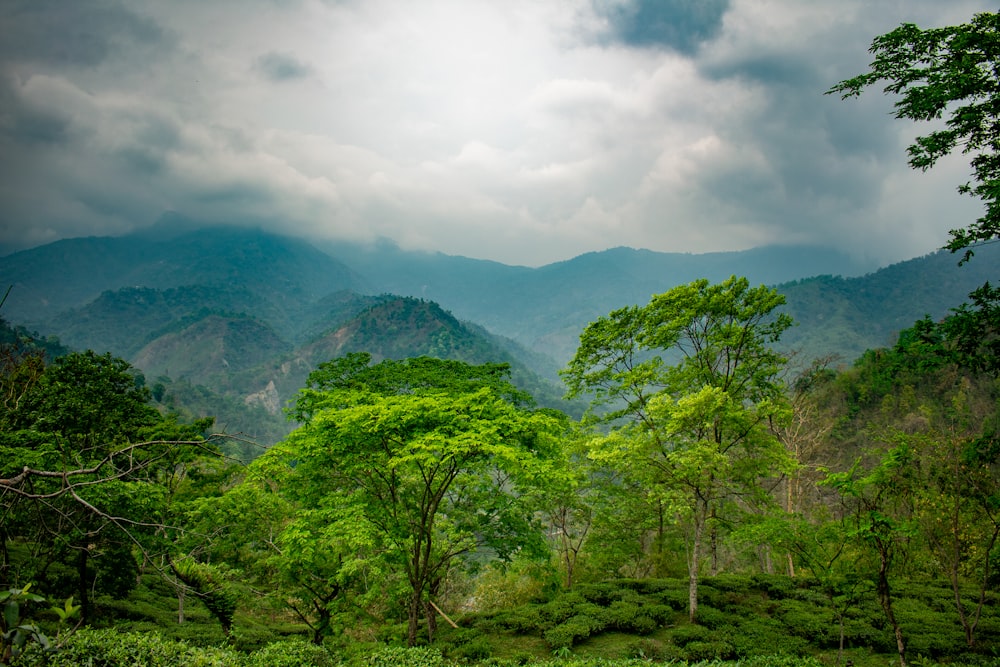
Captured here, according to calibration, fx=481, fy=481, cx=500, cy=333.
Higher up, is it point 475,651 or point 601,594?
point 475,651

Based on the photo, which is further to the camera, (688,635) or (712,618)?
(712,618)

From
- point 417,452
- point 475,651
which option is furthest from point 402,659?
point 475,651

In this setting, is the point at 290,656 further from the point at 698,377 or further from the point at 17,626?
the point at 698,377

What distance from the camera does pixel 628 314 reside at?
1509 centimetres

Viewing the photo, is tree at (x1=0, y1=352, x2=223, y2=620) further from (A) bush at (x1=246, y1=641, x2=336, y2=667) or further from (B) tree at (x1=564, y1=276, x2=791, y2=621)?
(B) tree at (x1=564, y1=276, x2=791, y2=621)

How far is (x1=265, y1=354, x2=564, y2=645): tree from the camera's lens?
997 cm

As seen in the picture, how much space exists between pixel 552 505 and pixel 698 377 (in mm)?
6789

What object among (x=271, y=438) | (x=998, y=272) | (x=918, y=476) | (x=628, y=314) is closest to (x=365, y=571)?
(x=628, y=314)

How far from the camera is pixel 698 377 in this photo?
50.4 ft

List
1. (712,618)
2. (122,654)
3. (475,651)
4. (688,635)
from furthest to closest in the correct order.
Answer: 1. (712,618)
2. (688,635)
3. (475,651)
4. (122,654)

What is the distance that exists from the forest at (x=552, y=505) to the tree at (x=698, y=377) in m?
0.09

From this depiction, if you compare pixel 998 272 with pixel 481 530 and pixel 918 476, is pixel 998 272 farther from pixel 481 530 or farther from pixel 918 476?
pixel 481 530

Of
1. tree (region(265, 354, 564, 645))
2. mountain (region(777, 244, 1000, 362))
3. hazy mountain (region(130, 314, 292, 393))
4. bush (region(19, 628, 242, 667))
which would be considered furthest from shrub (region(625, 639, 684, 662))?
hazy mountain (region(130, 314, 292, 393))

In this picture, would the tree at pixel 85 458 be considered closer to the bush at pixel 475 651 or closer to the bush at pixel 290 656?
the bush at pixel 290 656
